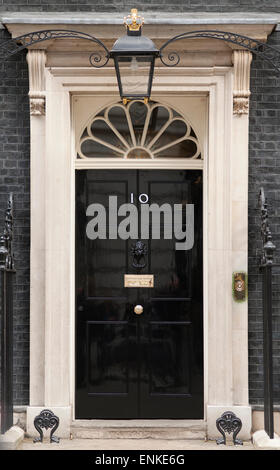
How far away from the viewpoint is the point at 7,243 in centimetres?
748

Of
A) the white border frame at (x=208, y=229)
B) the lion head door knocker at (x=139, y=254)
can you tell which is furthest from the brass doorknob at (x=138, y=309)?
the white border frame at (x=208, y=229)

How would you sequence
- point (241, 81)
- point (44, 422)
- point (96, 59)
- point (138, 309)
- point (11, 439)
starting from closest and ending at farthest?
point (11, 439)
point (44, 422)
point (96, 59)
point (241, 81)
point (138, 309)

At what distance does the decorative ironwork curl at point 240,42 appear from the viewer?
7.18 meters

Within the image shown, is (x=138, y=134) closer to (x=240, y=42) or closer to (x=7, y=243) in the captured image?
(x=240, y=42)

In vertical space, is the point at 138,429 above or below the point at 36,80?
below

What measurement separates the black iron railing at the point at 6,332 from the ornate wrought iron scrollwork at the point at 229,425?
1.93 meters

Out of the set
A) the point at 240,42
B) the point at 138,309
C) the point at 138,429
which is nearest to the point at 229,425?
the point at 138,429

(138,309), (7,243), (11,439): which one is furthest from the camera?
(138,309)

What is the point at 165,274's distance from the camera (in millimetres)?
8188

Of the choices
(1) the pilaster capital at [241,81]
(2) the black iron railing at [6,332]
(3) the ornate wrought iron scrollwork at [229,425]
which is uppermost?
(1) the pilaster capital at [241,81]

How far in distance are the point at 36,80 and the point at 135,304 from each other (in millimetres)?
2400

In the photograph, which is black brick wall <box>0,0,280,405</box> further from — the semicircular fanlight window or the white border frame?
the semicircular fanlight window

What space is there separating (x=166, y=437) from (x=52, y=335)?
4.86ft

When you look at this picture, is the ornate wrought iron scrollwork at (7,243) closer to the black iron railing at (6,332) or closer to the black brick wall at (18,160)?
the black iron railing at (6,332)
